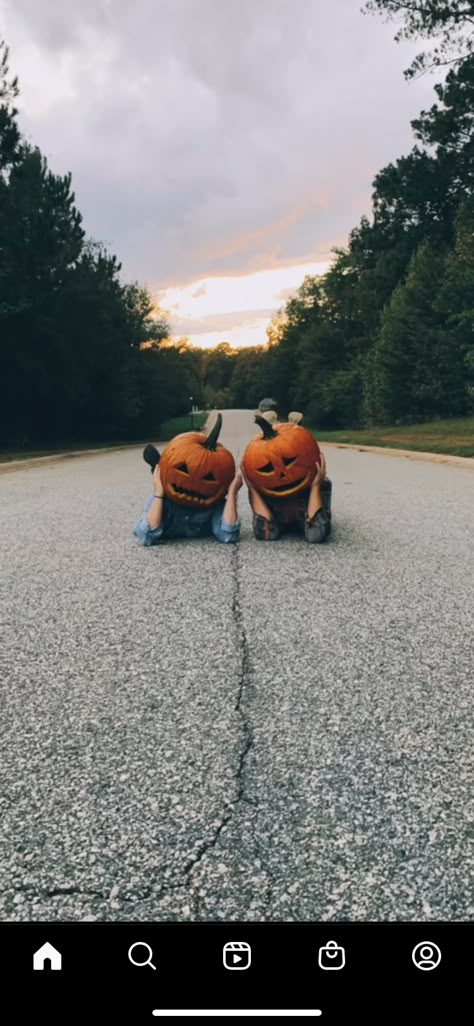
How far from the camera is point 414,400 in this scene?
3559 cm

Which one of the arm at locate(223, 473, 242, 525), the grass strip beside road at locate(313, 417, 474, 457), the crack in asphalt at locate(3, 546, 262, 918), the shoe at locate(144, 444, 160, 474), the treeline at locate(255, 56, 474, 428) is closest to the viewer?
→ the crack in asphalt at locate(3, 546, 262, 918)

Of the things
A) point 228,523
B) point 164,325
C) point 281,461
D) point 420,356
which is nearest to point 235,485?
point 228,523

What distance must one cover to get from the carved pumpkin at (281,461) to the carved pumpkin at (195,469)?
231 millimetres

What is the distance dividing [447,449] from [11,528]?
13.1 meters

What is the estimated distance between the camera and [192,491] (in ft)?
19.6

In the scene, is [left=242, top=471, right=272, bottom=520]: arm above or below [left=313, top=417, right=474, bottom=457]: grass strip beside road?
below

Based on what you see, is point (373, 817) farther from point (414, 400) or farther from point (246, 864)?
point (414, 400)

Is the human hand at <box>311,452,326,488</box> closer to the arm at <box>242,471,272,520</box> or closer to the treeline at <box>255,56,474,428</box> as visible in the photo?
the arm at <box>242,471,272,520</box>

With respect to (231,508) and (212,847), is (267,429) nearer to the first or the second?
(231,508)
